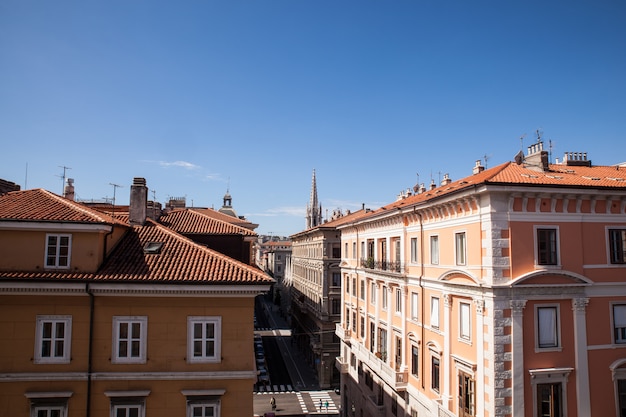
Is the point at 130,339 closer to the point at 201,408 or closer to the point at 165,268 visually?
the point at 165,268

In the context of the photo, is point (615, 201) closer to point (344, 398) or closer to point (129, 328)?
point (129, 328)

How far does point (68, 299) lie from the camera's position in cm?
1786

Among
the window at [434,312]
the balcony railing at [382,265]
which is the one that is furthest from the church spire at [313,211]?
the window at [434,312]

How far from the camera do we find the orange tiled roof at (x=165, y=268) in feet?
58.2

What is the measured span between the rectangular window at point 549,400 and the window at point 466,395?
2.80 metres

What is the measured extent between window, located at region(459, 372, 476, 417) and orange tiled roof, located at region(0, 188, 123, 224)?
18.0 m

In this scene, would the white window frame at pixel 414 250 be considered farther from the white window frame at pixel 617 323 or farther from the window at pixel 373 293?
the white window frame at pixel 617 323

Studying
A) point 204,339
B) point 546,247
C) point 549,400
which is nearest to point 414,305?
point 549,400

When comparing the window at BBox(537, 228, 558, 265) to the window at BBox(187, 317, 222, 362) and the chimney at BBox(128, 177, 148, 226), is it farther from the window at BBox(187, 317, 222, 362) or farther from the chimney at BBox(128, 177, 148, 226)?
the chimney at BBox(128, 177, 148, 226)

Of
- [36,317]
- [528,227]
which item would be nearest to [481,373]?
[528,227]

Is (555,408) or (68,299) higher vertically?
(68,299)

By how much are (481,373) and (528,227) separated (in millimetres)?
7016

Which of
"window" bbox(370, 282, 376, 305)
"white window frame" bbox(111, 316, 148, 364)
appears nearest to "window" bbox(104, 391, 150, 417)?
"white window frame" bbox(111, 316, 148, 364)

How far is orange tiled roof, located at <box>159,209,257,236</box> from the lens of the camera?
27469 mm
